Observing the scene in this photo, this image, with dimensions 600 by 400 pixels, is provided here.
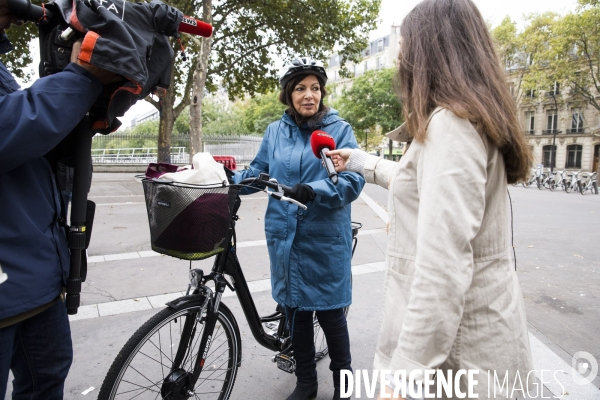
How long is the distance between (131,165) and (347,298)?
21406mm

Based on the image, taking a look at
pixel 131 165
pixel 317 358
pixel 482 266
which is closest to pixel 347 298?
pixel 317 358

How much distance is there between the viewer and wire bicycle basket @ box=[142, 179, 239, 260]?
1.80m

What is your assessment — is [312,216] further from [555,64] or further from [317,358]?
[555,64]

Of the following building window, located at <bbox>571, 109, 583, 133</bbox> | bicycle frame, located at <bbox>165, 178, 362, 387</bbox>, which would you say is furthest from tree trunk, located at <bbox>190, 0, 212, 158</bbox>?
building window, located at <bbox>571, 109, 583, 133</bbox>

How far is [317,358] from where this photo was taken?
122 inches

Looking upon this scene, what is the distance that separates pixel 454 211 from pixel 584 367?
2.81 meters

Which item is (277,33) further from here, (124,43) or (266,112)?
(266,112)

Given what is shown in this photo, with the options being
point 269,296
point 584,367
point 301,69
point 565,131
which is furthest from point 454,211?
point 565,131

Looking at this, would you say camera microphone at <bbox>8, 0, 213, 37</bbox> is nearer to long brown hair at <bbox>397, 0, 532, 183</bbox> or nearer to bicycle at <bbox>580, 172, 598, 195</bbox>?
long brown hair at <bbox>397, 0, 532, 183</bbox>

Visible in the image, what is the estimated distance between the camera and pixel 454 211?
1.03 meters

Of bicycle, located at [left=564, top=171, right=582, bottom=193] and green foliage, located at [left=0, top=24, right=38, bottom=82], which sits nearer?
green foliage, located at [left=0, top=24, right=38, bottom=82]

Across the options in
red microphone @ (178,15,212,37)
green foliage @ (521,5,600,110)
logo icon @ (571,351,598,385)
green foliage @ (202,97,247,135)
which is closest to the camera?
red microphone @ (178,15,212,37)

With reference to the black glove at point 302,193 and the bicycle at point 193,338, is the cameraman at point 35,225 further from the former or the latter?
the black glove at point 302,193

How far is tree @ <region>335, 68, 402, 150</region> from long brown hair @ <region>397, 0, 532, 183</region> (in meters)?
37.5
